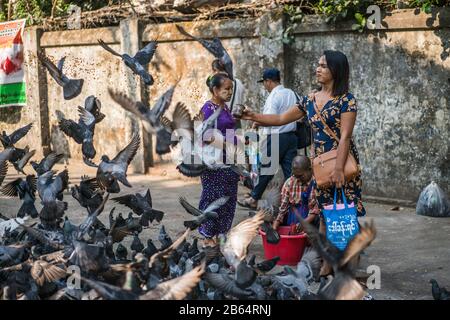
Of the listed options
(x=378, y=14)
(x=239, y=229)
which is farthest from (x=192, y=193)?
(x=239, y=229)

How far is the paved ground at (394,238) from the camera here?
253 inches

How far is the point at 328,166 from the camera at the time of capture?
599 cm

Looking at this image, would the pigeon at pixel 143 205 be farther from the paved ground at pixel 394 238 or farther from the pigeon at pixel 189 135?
the paved ground at pixel 394 238

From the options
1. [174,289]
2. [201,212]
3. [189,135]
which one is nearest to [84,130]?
[189,135]

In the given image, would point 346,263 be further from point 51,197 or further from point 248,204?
point 248,204

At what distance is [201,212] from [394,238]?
229 cm

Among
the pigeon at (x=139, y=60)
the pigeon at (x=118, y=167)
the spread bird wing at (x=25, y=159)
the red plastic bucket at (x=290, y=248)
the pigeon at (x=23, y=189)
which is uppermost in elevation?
the pigeon at (x=139, y=60)

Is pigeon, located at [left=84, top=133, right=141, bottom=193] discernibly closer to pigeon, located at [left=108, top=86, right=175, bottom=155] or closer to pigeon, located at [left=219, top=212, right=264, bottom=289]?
pigeon, located at [left=108, top=86, right=175, bottom=155]

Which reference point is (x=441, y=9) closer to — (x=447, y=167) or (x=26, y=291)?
(x=447, y=167)

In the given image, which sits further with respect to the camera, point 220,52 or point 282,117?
point 220,52

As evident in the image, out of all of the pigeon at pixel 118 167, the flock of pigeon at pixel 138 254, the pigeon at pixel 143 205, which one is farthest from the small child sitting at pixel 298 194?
the pigeon at pixel 118 167

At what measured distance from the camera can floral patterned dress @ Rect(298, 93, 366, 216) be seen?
5.95m

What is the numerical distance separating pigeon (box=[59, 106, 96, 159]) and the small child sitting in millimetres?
1672
